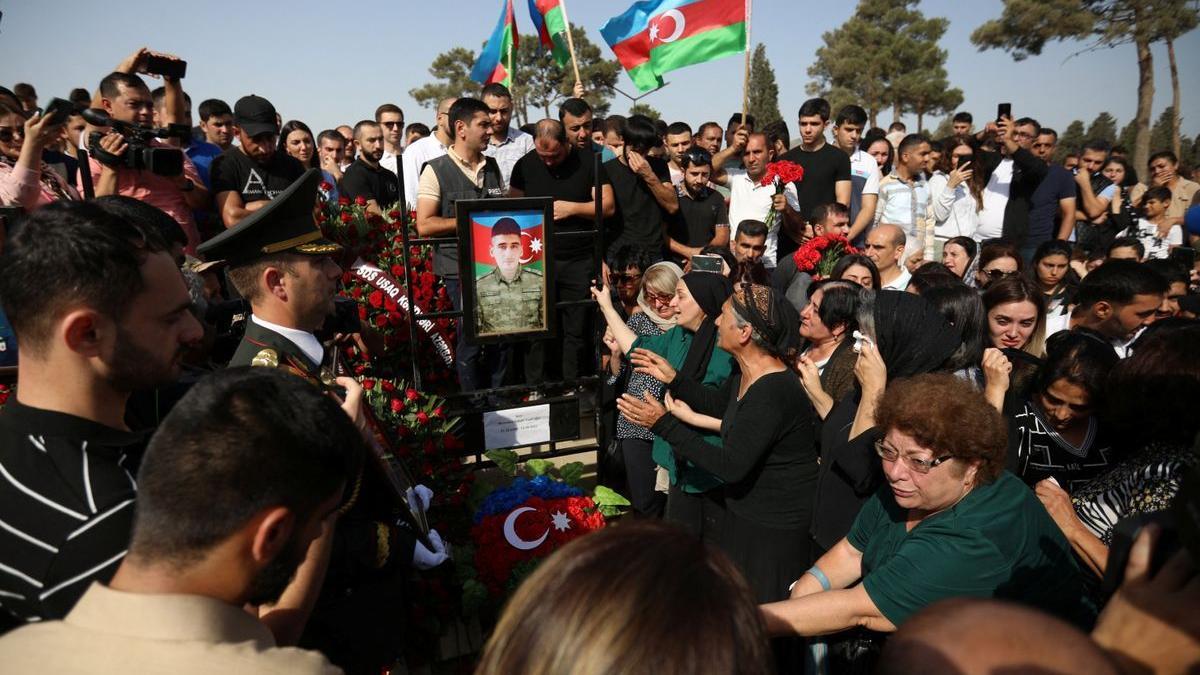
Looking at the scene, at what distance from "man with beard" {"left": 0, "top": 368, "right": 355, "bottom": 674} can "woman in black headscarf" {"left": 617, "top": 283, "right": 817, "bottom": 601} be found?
2079mm

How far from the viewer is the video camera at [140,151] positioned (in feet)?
13.9

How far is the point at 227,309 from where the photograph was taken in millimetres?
3898

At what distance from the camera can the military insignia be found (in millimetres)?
2377

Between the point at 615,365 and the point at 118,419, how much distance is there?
3373mm

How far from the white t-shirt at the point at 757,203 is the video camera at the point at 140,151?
474cm

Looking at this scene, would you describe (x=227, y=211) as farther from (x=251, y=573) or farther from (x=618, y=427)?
(x=251, y=573)

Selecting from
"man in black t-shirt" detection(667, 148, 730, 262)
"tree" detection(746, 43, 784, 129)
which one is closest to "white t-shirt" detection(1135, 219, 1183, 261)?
"man in black t-shirt" detection(667, 148, 730, 262)

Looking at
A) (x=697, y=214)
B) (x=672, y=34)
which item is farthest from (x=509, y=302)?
(x=672, y=34)

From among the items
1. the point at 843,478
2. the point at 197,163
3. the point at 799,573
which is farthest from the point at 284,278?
the point at 197,163

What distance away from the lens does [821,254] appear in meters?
5.93

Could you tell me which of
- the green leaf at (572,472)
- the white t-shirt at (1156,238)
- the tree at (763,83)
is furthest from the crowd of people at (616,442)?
the tree at (763,83)

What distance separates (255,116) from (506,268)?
2.68 meters

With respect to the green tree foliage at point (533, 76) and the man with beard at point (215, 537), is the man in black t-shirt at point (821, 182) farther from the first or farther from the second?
the green tree foliage at point (533, 76)

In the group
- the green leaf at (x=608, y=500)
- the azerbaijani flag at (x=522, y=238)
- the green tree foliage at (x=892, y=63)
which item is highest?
the green tree foliage at (x=892, y=63)
